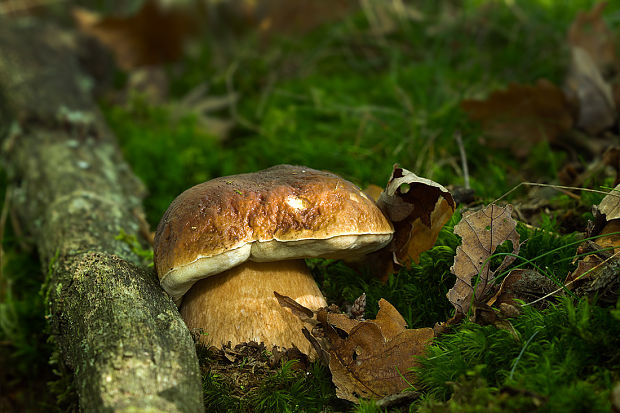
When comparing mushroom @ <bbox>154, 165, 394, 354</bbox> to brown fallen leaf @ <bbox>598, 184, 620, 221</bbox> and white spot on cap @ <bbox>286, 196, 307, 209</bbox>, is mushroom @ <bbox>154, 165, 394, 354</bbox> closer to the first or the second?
white spot on cap @ <bbox>286, 196, 307, 209</bbox>

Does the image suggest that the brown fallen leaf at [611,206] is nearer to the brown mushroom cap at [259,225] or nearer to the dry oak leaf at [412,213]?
the dry oak leaf at [412,213]

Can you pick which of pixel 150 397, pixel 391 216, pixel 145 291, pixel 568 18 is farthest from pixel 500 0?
pixel 150 397

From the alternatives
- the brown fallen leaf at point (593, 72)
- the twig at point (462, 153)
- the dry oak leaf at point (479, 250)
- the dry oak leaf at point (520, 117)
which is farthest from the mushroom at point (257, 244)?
the brown fallen leaf at point (593, 72)

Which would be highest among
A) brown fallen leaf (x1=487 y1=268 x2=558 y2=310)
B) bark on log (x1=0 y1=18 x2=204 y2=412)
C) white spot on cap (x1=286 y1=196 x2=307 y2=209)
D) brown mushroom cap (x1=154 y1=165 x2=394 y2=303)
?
white spot on cap (x1=286 y1=196 x2=307 y2=209)

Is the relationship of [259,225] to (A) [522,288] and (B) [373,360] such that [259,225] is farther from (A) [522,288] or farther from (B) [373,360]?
(A) [522,288]

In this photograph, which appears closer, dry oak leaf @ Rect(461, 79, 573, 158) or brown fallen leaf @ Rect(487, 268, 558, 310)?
brown fallen leaf @ Rect(487, 268, 558, 310)

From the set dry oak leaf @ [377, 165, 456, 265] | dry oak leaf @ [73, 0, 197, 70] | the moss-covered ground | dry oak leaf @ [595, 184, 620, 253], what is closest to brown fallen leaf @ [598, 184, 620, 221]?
dry oak leaf @ [595, 184, 620, 253]

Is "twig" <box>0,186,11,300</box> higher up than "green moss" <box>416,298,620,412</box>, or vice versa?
"green moss" <box>416,298,620,412</box>

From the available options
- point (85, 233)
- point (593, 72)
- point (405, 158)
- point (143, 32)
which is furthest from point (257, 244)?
point (143, 32)
